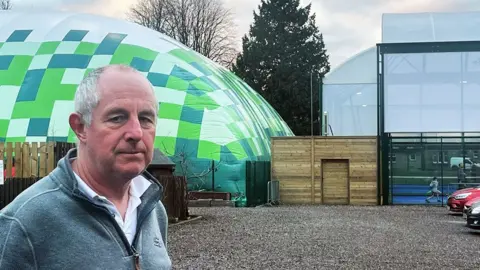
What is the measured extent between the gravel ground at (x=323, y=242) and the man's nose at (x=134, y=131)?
762cm

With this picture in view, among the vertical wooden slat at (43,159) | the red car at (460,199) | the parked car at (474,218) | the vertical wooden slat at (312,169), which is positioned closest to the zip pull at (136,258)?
the vertical wooden slat at (43,159)

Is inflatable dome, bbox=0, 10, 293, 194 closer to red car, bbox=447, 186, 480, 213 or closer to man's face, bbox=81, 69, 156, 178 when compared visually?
red car, bbox=447, 186, 480, 213

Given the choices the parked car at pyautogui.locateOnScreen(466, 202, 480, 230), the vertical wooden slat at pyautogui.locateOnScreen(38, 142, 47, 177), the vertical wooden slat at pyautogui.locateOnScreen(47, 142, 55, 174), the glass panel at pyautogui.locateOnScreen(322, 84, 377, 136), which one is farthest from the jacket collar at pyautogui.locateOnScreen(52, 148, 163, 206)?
the glass panel at pyautogui.locateOnScreen(322, 84, 377, 136)

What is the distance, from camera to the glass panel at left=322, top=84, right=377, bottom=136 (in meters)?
33.5

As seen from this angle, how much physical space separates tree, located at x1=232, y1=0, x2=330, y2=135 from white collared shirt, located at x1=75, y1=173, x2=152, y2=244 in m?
50.3

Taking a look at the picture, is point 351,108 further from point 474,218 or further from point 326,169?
point 474,218

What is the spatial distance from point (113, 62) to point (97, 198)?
25086mm

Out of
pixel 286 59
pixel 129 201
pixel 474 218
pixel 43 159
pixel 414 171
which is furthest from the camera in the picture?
pixel 286 59

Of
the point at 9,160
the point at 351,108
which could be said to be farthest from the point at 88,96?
the point at 351,108

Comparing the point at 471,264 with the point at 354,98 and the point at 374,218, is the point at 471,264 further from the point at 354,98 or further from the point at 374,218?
the point at 354,98

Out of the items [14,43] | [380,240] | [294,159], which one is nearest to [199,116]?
[294,159]

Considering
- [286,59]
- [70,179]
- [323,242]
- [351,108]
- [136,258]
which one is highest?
[286,59]

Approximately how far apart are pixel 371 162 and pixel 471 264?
16.5 meters

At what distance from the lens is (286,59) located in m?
56.3
